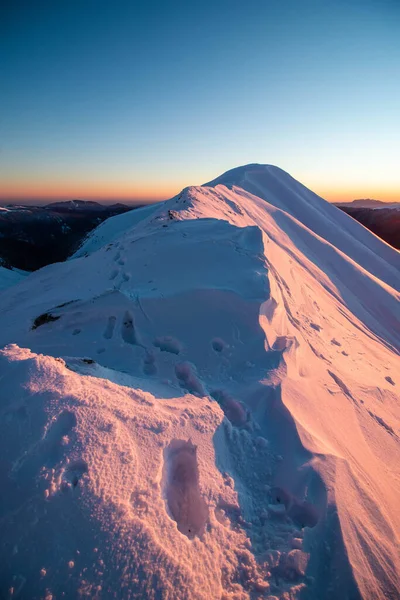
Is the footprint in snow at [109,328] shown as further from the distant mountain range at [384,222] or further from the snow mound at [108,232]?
the distant mountain range at [384,222]

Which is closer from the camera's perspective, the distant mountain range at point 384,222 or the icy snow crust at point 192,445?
the icy snow crust at point 192,445

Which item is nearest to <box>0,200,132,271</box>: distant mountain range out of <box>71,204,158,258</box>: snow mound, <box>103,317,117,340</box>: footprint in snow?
<box>71,204,158,258</box>: snow mound

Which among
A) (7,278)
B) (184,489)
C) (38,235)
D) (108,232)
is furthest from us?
(38,235)

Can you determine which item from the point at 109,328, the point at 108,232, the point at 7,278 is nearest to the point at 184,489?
the point at 109,328

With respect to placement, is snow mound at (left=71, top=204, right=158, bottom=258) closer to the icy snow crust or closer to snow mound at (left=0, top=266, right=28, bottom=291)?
snow mound at (left=0, top=266, right=28, bottom=291)

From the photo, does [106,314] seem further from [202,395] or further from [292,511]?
[292,511]

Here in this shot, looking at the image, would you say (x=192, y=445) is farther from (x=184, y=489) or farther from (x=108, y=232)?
(x=108, y=232)

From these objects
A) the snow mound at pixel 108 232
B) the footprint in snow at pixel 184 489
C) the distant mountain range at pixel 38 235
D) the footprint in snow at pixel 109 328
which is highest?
the footprint in snow at pixel 109 328

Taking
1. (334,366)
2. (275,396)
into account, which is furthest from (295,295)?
(275,396)

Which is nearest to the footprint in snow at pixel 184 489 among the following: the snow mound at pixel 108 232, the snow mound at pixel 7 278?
the snow mound at pixel 7 278

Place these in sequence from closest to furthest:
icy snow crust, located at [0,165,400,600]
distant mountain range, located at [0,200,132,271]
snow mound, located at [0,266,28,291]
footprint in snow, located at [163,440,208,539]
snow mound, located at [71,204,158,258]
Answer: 1. icy snow crust, located at [0,165,400,600]
2. footprint in snow, located at [163,440,208,539]
3. snow mound, located at [0,266,28,291]
4. snow mound, located at [71,204,158,258]
5. distant mountain range, located at [0,200,132,271]
